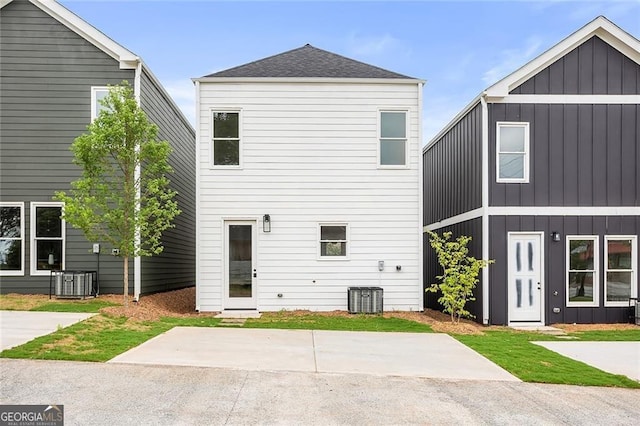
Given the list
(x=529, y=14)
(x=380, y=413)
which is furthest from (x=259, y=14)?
(x=380, y=413)

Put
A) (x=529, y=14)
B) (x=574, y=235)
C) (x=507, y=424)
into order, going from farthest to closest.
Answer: (x=529, y=14) < (x=574, y=235) < (x=507, y=424)

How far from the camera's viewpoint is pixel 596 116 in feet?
41.3

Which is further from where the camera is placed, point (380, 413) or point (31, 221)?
point (31, 221)

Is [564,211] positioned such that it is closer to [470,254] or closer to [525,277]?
[525,277]

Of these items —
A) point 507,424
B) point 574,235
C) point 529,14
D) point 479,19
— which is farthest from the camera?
point 479,19

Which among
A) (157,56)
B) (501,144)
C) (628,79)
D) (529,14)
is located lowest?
(501,144)

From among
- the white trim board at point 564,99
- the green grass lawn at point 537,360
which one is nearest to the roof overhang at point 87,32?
the white trim board at point 564,99

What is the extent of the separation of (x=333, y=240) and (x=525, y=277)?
193 inches

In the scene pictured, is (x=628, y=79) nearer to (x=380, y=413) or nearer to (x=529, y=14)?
(x=529, y=14)

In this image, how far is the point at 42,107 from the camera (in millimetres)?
12898

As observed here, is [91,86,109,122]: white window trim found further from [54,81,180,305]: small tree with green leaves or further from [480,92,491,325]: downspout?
[480,92,491,325]: downspout

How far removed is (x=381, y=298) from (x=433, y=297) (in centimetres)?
550

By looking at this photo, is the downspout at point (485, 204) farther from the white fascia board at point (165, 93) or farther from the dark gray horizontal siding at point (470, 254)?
the white fascia board at point (165, 93)

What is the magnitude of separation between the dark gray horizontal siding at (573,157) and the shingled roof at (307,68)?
3.56m
